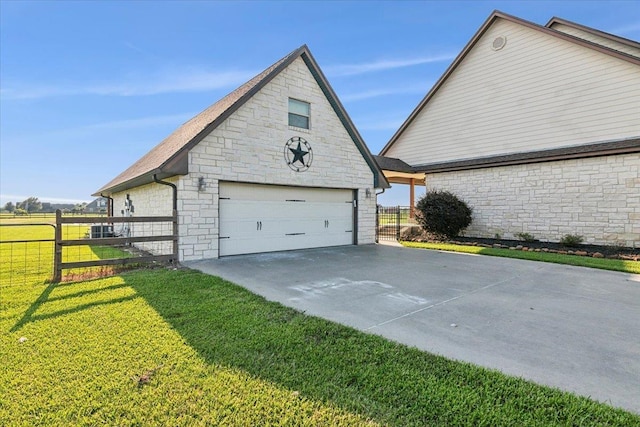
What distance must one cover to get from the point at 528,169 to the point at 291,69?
9.92 meters

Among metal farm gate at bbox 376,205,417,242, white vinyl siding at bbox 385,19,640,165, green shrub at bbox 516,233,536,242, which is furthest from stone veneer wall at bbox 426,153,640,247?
metal farm gate at bbox 376,205,417,242

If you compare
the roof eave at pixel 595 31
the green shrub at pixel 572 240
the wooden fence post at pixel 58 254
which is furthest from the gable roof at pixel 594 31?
the wooden fence post at pixel 58 254

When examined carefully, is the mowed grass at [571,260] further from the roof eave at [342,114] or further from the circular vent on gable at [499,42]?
the circular vent on gable at [499,42]

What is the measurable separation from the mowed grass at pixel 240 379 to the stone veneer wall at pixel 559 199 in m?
11.4

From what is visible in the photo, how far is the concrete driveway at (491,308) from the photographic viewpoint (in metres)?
2.90

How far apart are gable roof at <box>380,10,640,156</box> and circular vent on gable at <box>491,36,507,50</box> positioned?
2.34ft

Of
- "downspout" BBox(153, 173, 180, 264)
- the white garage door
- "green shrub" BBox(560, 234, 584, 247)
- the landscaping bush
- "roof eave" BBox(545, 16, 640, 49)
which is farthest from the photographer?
the landscaping bush

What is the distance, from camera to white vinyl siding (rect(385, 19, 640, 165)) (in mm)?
11367

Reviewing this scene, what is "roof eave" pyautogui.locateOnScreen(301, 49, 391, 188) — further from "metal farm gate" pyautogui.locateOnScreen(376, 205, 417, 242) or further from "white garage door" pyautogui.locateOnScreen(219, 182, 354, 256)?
"metal farm gate" pyautogui.locateOnScreen(376, 205, 417, 242)

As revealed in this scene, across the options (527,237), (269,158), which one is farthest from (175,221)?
(527,237)

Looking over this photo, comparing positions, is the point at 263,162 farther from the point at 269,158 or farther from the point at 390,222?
Result: the point at 390,222

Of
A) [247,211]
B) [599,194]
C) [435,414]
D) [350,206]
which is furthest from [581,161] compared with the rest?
[435,414]

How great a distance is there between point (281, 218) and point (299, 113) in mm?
3494

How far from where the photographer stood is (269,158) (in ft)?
31.4
